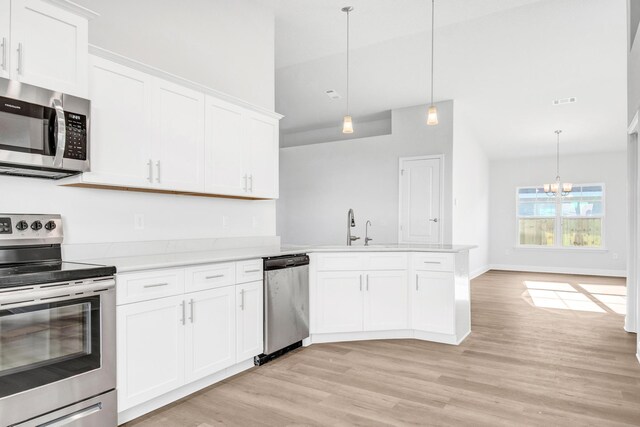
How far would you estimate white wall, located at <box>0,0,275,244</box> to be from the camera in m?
2.54

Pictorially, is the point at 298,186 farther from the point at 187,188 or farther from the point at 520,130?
the point at 187,188

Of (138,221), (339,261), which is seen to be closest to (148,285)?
(138,221)

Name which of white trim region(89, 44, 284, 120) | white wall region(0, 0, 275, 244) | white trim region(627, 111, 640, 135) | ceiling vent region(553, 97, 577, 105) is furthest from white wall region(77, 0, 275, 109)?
ceiling vent region(553, 97, 577, 105)

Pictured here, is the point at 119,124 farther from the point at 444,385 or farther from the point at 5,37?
the point at 444,385

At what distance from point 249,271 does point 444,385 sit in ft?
5.32

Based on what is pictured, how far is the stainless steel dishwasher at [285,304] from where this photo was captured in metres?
3.23

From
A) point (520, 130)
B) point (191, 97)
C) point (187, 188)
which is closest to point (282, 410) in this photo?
point (187, 188)

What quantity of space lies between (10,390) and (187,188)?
166 centimetres

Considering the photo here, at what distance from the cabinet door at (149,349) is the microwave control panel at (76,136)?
0.89 meters

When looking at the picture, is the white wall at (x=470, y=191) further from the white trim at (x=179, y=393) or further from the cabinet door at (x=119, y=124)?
the cabinet door at (x=119, y=124)

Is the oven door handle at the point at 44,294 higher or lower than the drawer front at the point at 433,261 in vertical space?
higher

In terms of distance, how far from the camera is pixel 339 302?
3812 mm

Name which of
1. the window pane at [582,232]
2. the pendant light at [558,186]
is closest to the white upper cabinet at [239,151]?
the pendant light at [558,186]

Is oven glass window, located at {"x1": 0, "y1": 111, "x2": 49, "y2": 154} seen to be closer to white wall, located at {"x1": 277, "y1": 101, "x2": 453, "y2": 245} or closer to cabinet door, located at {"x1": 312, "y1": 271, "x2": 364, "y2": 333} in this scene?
cabinet door, located at {"x1": 312, "y1": 271, "x2": 364, "y2": 333}
